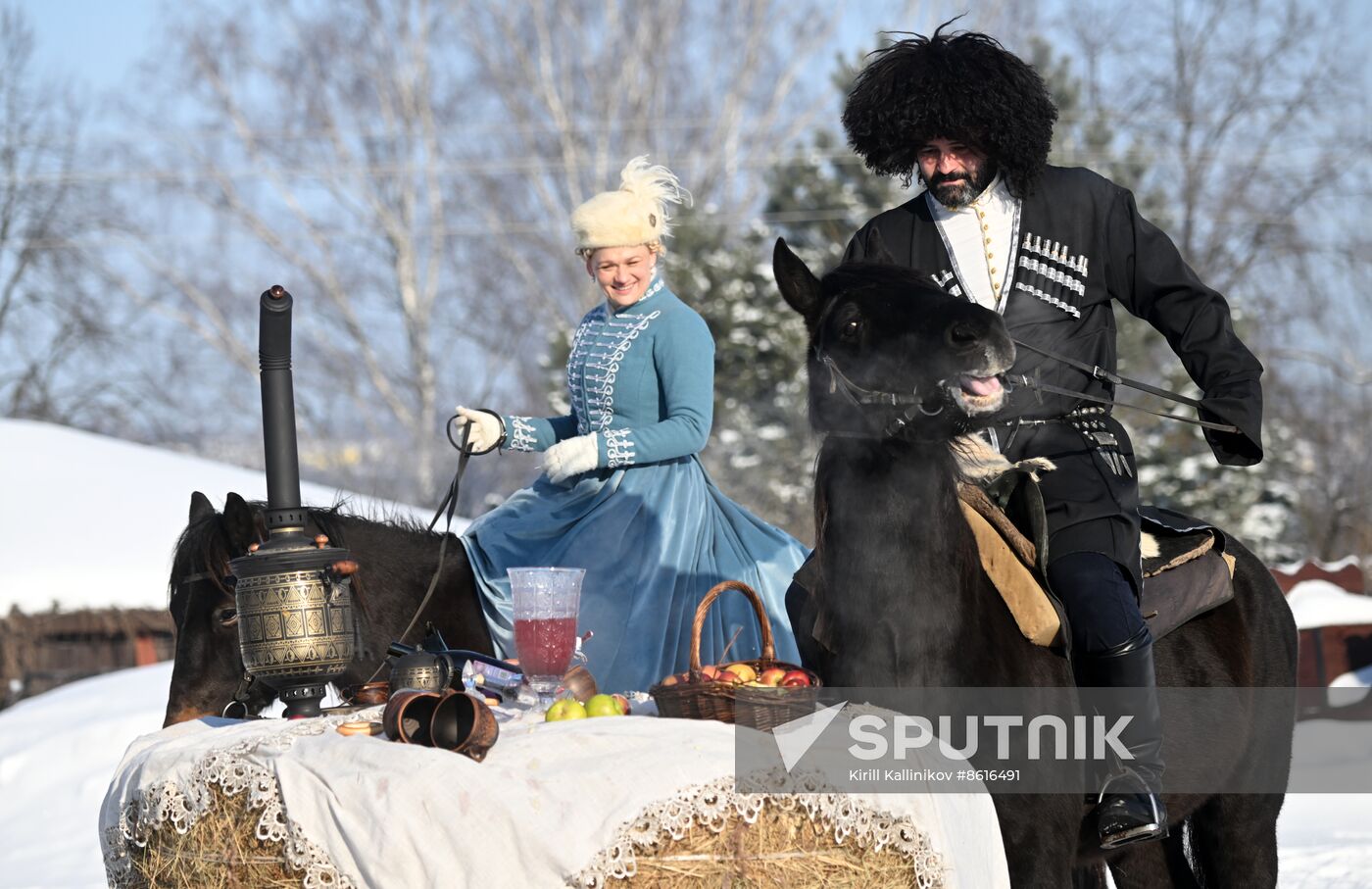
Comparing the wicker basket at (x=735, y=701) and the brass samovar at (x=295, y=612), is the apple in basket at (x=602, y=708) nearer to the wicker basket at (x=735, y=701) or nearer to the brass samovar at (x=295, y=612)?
the wicker basket at (x=735, y=701)

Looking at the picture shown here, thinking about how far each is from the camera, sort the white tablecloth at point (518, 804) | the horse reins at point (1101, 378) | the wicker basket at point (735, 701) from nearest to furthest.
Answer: the white tablecloth at point (518, 804) → the wicker basket at point (735, 701) → the horse reins at point (1101, 378)

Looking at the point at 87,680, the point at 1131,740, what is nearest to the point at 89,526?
the point at 87,680

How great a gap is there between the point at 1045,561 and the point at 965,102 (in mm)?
1242

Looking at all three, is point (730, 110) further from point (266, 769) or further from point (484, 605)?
point (266, 769)

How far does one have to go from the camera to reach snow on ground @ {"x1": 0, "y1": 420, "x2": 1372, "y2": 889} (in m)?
8.39

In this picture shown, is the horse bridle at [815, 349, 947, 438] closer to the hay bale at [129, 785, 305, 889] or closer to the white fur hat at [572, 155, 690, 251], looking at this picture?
the hay bale at [129, 785, 305, 889]

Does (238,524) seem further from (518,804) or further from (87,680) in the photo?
(87,680)

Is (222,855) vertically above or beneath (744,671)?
beneath

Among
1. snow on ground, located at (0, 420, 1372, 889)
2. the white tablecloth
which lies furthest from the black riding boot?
snow on ground, located at (0, 420, 1372, 889)

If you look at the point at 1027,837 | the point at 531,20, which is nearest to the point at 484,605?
the point at 1027,837

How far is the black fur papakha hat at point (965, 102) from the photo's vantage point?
13.9 feet

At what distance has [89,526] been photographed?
13.7 metres

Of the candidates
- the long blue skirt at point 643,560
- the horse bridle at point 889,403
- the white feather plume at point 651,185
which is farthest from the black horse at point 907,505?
the white feather plume at point 651,185

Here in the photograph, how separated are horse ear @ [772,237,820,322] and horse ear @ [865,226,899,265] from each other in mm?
391
